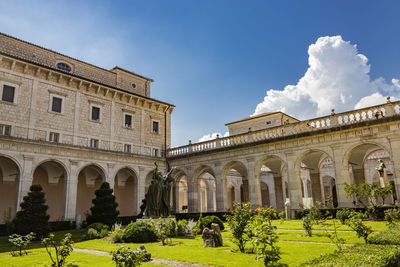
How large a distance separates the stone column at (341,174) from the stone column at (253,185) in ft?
20.5

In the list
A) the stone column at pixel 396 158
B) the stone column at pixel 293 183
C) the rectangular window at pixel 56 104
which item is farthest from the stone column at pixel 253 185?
the rectangular window at pixel 56 104

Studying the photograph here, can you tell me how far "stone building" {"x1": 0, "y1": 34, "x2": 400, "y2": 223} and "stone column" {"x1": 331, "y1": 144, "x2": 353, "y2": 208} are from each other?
7cm

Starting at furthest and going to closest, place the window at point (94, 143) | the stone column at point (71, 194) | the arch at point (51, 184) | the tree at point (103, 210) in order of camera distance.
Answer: the arch at point (51, 184), the window at point (94, 143), the stone column at point (71, 194), the tree at point (103, 210)

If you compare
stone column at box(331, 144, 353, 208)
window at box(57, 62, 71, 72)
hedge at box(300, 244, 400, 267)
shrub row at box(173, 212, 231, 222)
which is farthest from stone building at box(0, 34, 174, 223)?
hedge at box(300, 244, 400, 267)

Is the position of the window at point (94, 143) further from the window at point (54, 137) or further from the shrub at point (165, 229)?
the shrub at point (165, 229)

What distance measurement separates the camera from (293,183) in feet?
74.6

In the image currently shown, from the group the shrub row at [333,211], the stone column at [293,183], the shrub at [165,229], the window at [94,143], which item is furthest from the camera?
the window at [94,143]

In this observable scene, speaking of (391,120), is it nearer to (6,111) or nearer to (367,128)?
(367,128)

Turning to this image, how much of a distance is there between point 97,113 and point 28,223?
1239 centimetres

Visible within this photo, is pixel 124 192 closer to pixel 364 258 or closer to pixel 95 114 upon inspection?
pixel 95 114

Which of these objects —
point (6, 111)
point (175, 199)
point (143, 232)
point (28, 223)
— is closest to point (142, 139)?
point (175, 199)

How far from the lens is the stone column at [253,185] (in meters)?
24.5

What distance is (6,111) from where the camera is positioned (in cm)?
2238

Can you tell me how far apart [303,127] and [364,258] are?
17882 mm
